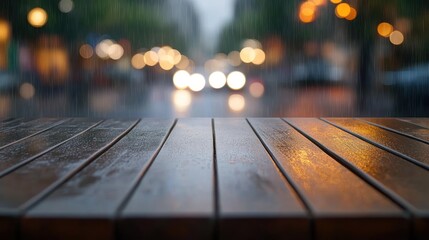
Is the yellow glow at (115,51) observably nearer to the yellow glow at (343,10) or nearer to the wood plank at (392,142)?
the yellow glow at (343,10)

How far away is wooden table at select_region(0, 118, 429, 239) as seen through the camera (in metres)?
1.46

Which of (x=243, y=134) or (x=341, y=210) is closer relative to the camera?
(x=341, y=210)

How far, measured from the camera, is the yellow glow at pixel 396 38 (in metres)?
23.5

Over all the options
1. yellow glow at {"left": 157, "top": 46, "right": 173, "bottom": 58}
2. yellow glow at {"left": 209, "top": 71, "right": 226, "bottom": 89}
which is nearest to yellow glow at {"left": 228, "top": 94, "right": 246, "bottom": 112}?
yellow glow at {"left": 209, "top": 71, "right": 226, "bottom": 89}

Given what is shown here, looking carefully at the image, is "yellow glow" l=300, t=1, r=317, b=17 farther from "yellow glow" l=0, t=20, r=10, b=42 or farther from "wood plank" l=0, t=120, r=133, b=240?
"wood plank" l=0, t=120, r=133, b=240

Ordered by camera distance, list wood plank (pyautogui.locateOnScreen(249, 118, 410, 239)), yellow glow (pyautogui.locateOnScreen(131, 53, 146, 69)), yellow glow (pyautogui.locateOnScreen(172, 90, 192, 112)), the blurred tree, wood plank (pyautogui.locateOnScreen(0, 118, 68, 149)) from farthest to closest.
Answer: yellow glow (pyautogui.locateOnScreen(131, 53, 146, 69)) < the blurred tree < yellow glow (pyautogui.locateOnScreen(172, 90, 192, 112)) < wood plank (pyautogui.locateOnScreen(0, 118, 68, 149)) < wood plank (pyautogui.locateOnScreen(249, 118, 410, 239))

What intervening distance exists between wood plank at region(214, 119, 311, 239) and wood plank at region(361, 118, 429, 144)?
108 centimetres

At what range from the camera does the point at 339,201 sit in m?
1.61

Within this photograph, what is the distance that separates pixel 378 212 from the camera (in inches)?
58.7

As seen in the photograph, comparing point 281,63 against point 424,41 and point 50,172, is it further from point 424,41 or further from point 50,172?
point 50,172

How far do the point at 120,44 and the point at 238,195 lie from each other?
46.0 meters

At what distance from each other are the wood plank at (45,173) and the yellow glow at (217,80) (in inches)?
830

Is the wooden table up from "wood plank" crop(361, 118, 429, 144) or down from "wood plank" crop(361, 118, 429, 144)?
down
